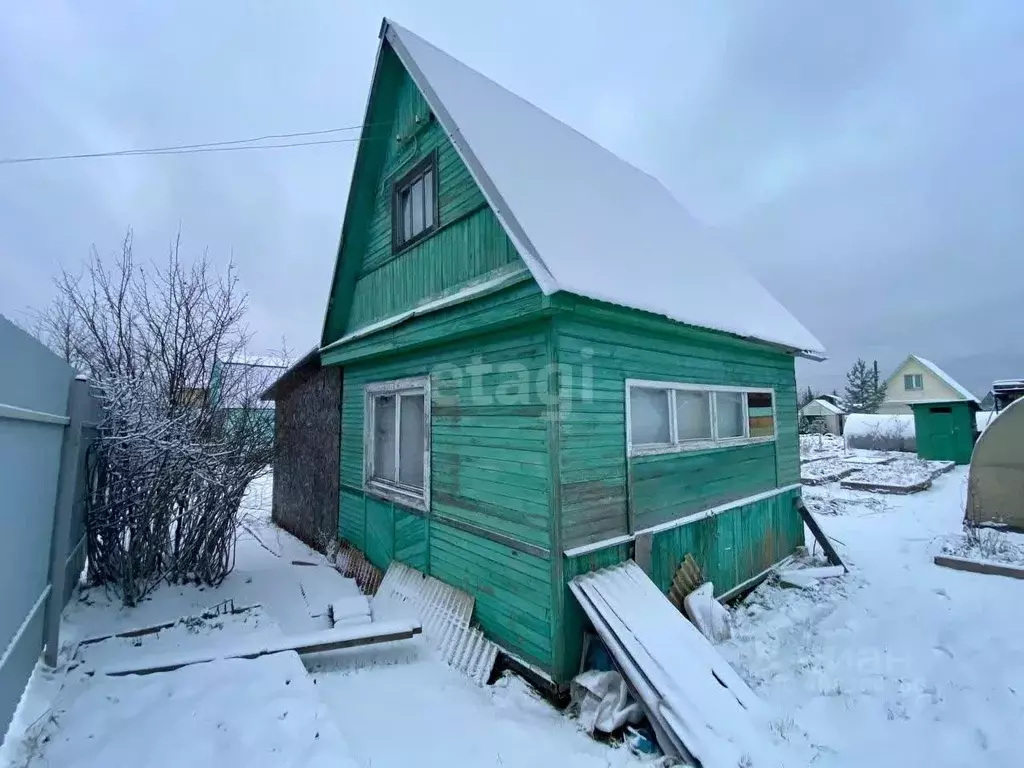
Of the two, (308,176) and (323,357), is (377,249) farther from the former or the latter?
(308,176)

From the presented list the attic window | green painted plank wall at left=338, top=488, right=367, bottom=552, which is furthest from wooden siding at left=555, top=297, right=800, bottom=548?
green painted plank wall at left=338, top=488, right=367, bottom=552

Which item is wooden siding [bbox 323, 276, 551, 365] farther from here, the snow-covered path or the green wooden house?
the snow-covered path

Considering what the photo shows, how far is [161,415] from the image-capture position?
5379mm

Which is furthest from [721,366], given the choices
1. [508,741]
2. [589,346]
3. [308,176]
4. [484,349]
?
[308,176]

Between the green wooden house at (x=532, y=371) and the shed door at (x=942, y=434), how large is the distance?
17.4m

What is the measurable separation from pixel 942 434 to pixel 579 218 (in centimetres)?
2299

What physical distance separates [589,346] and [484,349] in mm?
1153

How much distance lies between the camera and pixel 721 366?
640cm

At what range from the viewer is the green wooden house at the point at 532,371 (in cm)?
429

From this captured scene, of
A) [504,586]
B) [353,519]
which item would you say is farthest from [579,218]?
[353,519]

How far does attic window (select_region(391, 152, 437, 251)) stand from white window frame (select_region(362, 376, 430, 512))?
6.40 ft

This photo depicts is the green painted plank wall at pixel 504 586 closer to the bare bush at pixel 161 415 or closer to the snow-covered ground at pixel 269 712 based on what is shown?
the snow-covered ground at pixel 269 712

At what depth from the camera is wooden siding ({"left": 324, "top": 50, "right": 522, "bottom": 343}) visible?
5.17 meters

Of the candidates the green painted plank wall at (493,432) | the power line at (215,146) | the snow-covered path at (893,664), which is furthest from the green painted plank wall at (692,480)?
the power line at (215,146)
